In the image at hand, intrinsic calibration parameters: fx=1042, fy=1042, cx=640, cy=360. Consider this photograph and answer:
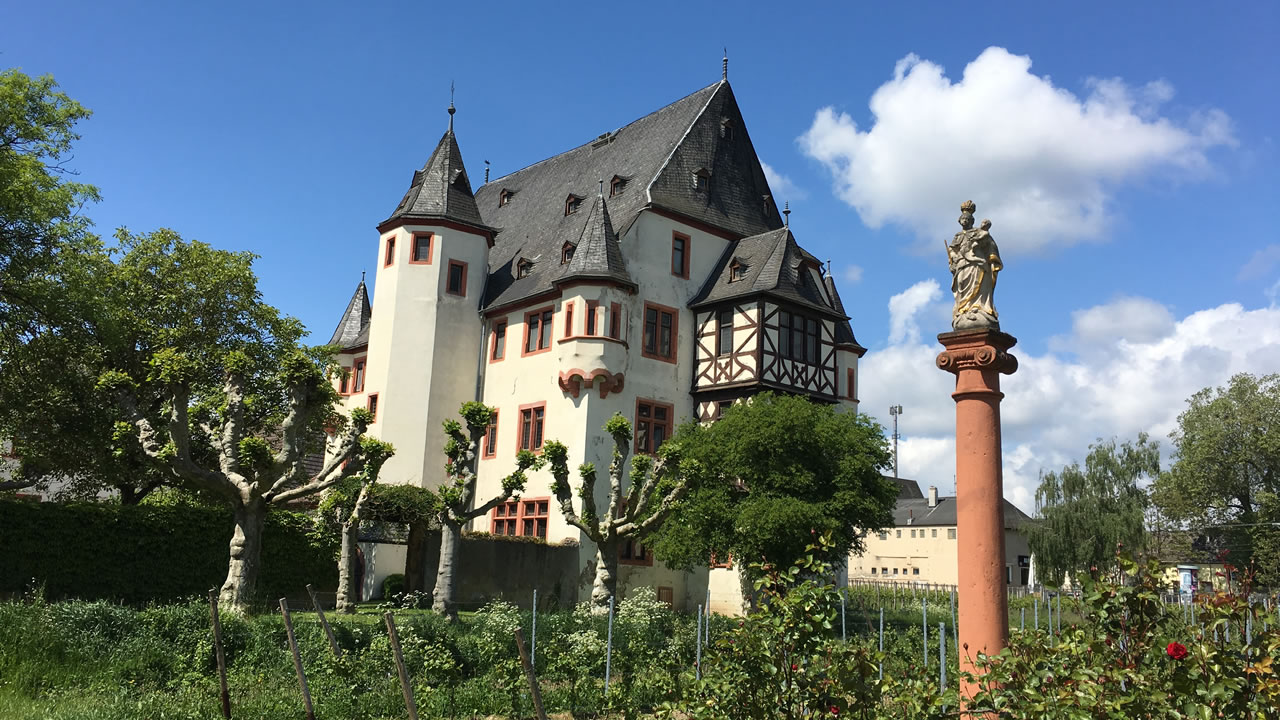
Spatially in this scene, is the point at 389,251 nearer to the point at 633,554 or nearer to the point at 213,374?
the point at 213,374

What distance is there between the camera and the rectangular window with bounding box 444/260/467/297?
35156 millimetres

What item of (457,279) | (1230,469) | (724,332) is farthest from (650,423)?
(1230,469)

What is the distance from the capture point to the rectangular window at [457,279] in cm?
3516

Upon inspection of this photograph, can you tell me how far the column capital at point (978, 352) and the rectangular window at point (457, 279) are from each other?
2632cm

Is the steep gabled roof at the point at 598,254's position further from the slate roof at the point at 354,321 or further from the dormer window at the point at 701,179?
the slate roof at the point at 354,321

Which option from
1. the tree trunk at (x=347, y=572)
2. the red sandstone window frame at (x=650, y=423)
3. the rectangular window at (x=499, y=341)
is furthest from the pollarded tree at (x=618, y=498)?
the rectangular window at (x=499, y=341)

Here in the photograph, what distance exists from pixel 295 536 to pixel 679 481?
10.4 metres

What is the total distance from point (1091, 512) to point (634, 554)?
27.4 m

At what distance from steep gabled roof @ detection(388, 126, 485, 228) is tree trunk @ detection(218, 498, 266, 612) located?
56.7 feet

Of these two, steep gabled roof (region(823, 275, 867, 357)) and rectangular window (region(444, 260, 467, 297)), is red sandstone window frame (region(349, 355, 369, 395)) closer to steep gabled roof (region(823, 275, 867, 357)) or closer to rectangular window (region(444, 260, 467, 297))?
rectangular window (region(444, 260, 467, 297))

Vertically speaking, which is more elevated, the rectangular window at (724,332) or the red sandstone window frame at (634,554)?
the rectangular window at (724,332)

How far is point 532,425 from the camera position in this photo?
32625 mm

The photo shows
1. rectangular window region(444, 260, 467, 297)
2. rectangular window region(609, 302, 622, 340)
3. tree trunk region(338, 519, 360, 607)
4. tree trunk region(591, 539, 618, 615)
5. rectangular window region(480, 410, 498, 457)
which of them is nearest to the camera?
tree trunk region(338, 519, 360, 607)

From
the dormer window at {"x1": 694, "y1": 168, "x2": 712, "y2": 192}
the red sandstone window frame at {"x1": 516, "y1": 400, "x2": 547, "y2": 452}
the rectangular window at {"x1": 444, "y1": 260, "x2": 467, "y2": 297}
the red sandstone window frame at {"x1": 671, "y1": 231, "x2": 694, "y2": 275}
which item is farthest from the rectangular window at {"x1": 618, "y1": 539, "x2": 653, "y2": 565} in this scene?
the dormer window at {"x1": 694, "y1": 168, "x2": 712, "y2": 192}
